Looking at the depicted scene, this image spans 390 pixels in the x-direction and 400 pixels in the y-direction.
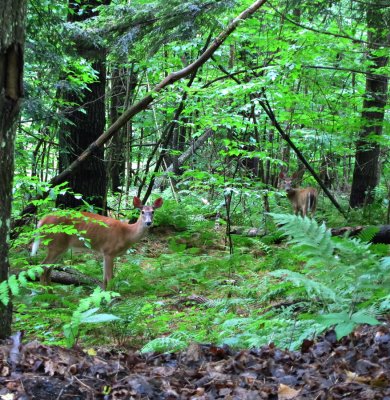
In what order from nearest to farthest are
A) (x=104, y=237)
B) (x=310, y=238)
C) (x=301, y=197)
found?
(x=310, y=238) < (x=104, y=237) < (x=301, y=197)

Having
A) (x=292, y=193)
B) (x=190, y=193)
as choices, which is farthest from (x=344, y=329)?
(x=190, y=193)

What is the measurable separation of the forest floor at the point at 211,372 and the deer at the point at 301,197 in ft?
29.7

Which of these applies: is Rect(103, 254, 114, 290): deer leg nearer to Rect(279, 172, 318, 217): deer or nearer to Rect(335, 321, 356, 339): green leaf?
Rect(335, 321, 356, 339): green leaf

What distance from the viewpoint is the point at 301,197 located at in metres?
12.9

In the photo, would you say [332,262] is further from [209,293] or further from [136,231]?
[136,231]

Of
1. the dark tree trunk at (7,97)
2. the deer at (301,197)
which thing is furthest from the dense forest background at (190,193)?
the deer at (301,197)

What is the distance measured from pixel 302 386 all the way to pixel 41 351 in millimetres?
1632

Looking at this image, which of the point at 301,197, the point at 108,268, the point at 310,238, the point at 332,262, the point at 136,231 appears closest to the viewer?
the point at 332,262

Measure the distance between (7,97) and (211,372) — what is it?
7.30 ft

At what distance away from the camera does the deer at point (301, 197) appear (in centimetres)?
1244

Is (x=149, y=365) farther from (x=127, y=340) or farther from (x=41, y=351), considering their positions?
(x=127, y=340)

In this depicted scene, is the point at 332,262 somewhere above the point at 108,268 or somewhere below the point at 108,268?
above

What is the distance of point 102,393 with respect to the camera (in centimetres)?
273

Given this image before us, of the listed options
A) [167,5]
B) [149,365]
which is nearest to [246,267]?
[167,5]
